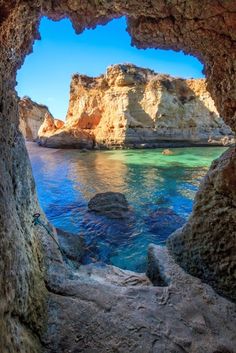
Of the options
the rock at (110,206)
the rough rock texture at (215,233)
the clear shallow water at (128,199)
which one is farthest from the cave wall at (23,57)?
the rock at (110,206)

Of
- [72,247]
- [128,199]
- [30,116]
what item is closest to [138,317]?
[72,247]

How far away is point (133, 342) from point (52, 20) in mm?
4214

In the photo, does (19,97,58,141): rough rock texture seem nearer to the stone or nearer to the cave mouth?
the stone

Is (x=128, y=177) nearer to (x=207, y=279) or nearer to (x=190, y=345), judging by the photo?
(x=207, y=279)

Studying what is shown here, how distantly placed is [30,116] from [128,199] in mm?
41040

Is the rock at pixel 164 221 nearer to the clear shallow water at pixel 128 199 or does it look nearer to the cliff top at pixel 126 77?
the clear shallow water at pixel 128 199

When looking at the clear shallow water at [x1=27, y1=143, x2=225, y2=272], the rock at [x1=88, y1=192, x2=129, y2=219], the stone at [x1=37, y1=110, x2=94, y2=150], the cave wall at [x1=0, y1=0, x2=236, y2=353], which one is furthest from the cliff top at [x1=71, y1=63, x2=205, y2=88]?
the cave wall at [x1=0, y1=0, x2=236, y2=353]

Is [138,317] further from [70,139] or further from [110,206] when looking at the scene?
[70,139]

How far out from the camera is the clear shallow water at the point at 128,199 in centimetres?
653

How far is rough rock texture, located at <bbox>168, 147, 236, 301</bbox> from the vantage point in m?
3.69

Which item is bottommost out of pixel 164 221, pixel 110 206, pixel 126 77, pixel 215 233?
pixel 164 221

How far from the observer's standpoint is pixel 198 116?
112 feet

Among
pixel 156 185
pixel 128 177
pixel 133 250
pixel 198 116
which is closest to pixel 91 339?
pixel 133 250

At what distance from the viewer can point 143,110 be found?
32.0m
